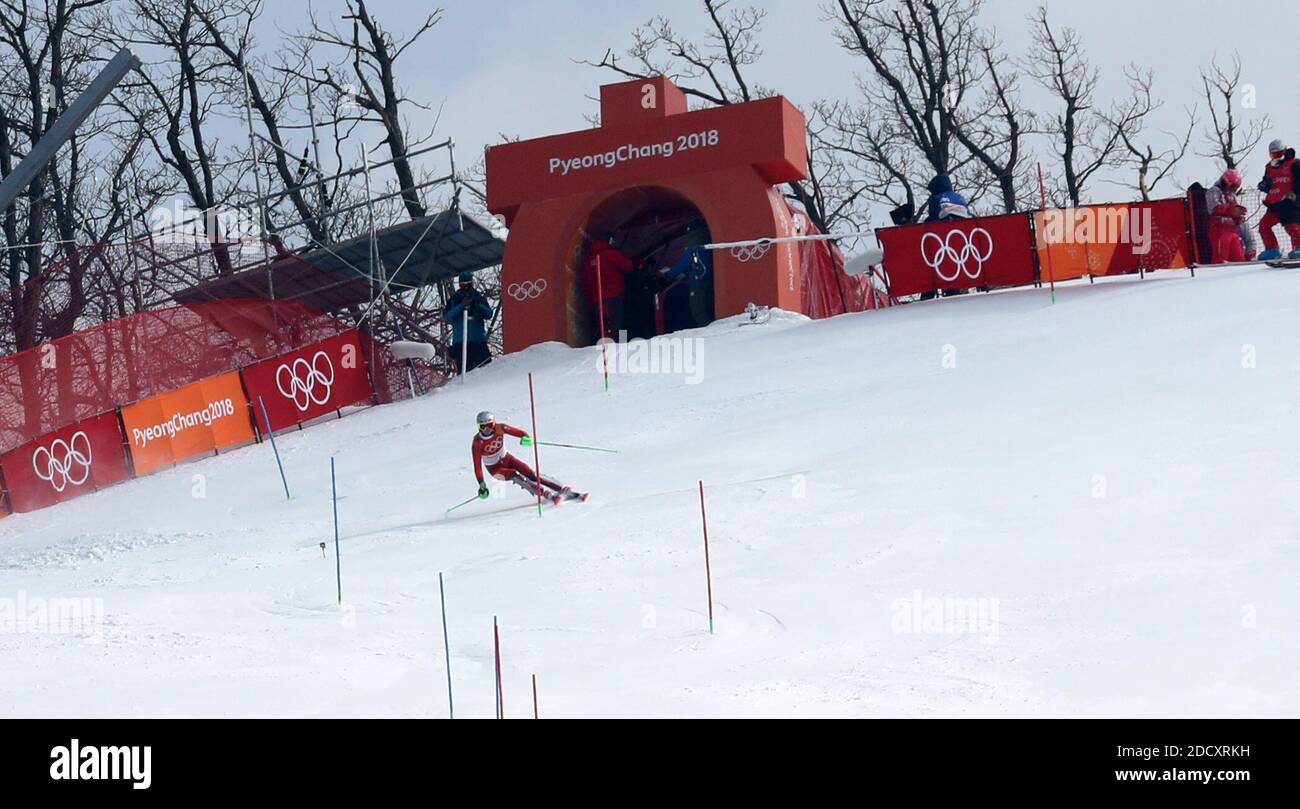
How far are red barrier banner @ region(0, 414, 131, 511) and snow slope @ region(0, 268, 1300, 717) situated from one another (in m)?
0.67

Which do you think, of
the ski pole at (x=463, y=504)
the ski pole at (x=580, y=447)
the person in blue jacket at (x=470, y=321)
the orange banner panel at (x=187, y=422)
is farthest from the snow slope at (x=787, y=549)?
the person in blue jacket at (x=470, y=321)

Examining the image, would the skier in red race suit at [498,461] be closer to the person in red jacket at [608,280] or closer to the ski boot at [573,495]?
the ski boot at [573,495]

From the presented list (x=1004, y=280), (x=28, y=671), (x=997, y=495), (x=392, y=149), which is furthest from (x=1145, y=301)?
(x=392, y=149)

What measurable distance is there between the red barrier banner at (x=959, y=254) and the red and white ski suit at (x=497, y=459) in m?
9.66

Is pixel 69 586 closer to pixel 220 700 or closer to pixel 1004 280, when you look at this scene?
pixel 220 700

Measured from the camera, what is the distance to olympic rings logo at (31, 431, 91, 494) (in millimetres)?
19281

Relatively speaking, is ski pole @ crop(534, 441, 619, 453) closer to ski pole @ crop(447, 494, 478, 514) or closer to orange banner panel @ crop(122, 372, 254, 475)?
ski pole @ crop(447, 494, 478, 514)

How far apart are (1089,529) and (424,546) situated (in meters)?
5.50

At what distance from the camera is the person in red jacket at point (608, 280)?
89.6ft

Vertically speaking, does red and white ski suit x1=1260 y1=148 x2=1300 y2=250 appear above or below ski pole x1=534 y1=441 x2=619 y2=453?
above

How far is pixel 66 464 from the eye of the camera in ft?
64.1

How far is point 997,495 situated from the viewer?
12.8 meters

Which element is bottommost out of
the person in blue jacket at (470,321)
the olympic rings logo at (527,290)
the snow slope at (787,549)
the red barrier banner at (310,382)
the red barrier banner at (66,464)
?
the snow slope at (787,549)

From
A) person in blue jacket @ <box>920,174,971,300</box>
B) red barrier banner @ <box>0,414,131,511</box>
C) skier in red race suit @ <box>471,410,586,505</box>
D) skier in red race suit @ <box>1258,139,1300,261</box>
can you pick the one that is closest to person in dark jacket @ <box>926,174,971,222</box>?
person in blue jacket @ <box>920,174,971,300</box>
